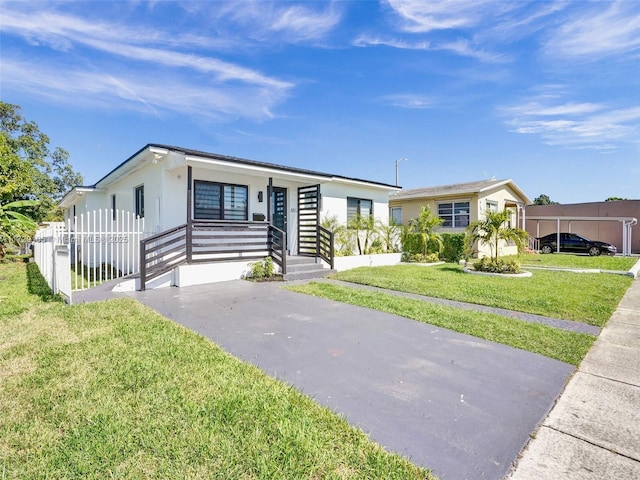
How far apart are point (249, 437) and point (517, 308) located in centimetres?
598

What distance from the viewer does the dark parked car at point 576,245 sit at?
18891 millimetres

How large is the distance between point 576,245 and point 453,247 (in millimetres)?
10312

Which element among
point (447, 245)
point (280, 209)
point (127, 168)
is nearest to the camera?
point (127, 168)

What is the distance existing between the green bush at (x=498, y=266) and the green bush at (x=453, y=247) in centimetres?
440

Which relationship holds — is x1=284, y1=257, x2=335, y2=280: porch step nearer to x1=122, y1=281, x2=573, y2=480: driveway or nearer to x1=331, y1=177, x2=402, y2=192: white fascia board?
x1=331, y1=177, x2=402, y2=192: white fascia board

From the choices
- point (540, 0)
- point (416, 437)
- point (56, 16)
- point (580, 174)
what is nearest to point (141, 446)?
point (416, 437)

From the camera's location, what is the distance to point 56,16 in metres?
8.26

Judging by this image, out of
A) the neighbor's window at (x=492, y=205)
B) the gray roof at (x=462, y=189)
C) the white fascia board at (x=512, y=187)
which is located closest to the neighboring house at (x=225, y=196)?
the gray roof at (x=462, y=189)

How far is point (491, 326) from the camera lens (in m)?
4.96

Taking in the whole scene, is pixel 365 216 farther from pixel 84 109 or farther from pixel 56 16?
pixel 84 109

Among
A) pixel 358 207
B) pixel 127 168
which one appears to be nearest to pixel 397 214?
pixel 358 207

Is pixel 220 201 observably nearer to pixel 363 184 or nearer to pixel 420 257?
pixel 363 184

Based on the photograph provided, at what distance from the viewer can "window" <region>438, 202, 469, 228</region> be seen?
17906mm

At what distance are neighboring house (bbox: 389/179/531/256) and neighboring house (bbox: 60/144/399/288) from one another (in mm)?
5895
